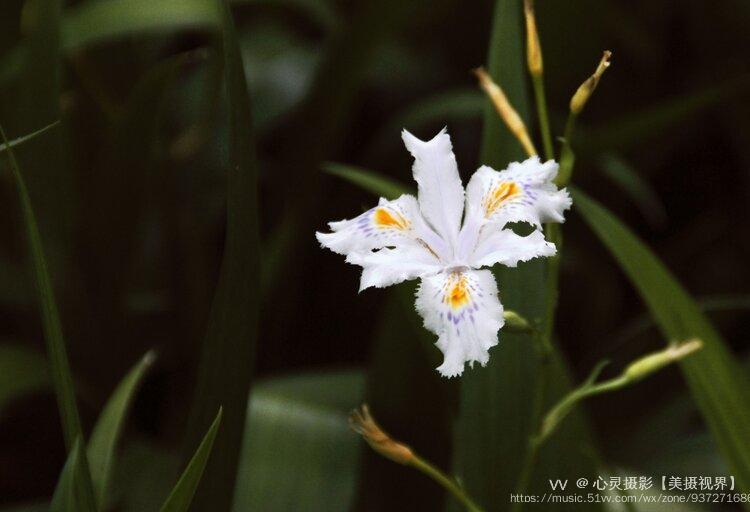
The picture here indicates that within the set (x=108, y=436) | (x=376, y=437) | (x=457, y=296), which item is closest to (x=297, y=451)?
(x=108, y=436)

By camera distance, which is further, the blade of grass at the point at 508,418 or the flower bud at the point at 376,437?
the blade of grass at the point at 508,418

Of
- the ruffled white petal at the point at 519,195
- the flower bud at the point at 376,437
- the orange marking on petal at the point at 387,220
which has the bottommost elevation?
the flower bud at the point at 376,437

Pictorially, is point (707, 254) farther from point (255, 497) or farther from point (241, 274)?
point (241, 274)

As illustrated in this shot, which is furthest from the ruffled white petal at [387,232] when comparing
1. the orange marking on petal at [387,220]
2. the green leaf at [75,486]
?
the green leaf at [75,486]

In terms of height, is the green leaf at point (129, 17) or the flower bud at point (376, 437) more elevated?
the green leaf at point (129, 17)

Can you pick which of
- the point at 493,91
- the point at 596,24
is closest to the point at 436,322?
the point at 493,91

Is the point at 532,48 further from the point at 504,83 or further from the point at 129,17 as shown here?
the point at 129,17

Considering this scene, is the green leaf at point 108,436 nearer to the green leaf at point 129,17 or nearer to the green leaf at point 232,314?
the green leaf at point 232,314
